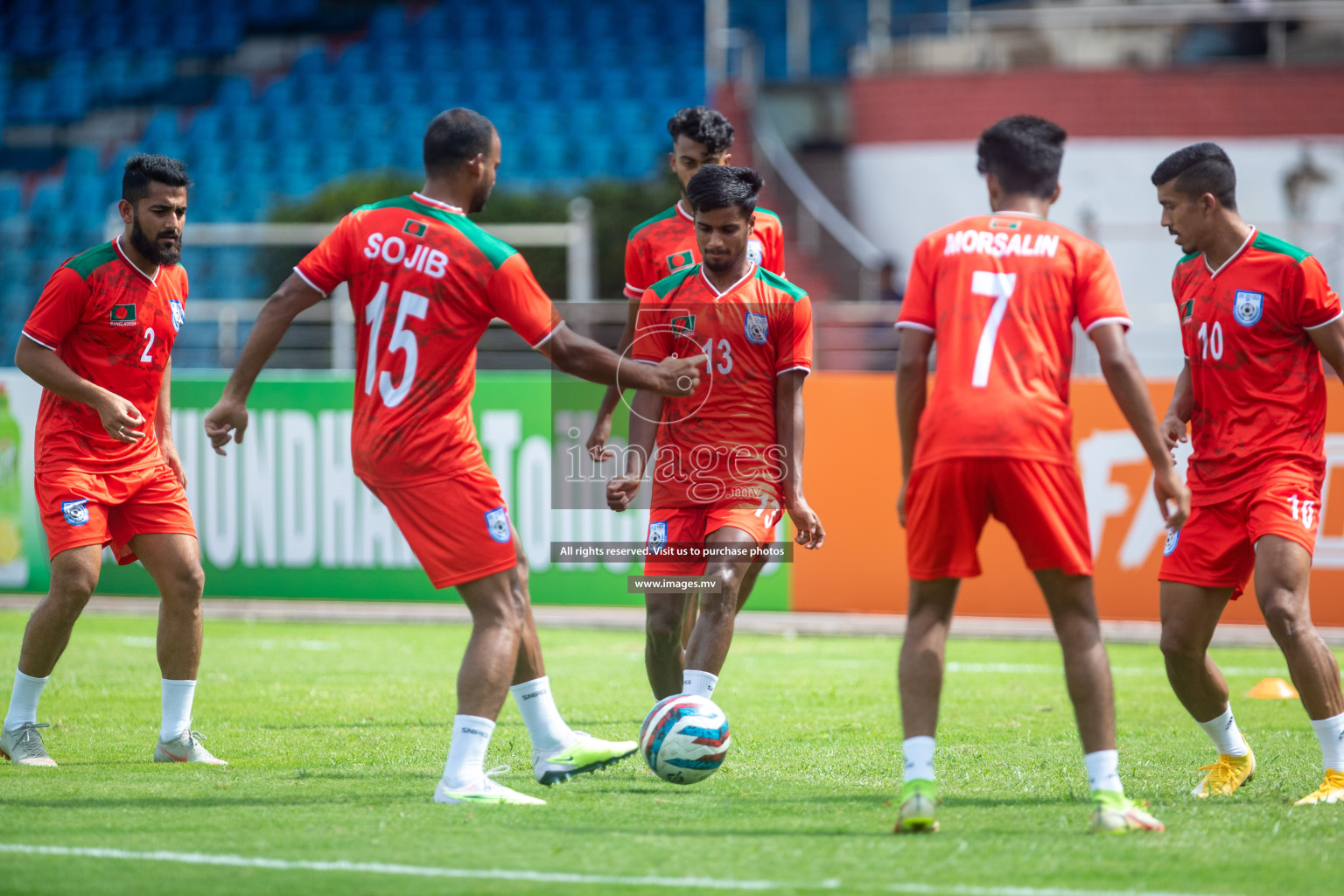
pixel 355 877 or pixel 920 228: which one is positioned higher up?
pixel 920 228

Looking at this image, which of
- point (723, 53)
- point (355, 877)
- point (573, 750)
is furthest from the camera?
point (723, 53)

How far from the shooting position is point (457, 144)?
5543 millimetres

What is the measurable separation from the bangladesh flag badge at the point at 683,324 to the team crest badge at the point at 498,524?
131 centimetres

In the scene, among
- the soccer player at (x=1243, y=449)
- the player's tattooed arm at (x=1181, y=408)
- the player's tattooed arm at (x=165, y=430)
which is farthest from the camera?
the player's tattooed arm at (x=165, y=430)

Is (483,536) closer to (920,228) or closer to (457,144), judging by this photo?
(457,144)

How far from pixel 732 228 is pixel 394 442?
1.81 m

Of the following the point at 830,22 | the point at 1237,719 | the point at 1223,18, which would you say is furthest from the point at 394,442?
the point at 830,22

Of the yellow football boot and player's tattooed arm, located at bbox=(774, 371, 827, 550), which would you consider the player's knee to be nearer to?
the yellow football boot

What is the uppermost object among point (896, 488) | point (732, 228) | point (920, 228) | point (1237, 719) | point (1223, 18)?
point (1223, 18)

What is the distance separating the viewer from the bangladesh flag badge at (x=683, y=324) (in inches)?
251

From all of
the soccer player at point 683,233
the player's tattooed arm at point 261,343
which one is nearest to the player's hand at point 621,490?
the soccer player at point 683,233

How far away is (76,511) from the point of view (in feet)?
22.0

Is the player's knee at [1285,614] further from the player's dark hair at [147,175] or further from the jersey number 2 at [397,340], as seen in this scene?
the player's dark hair at [147,175]

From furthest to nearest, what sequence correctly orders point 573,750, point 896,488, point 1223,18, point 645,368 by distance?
1. point 1223,18
2. point 896,488
3. point 573,750
4. point 645,368
